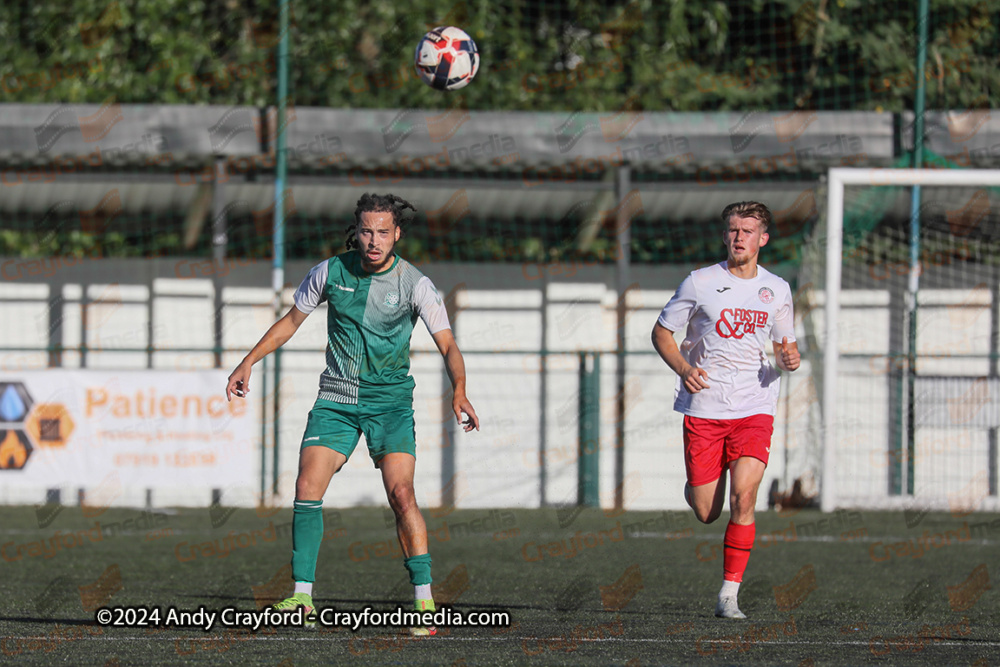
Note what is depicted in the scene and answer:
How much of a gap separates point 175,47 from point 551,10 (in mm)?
5050

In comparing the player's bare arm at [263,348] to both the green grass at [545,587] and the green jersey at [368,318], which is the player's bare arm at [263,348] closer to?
the green jersey at [368,318]

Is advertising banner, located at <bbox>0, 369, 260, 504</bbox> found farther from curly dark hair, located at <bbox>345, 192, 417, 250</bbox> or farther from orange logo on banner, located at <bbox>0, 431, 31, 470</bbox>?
curly dark hair, located at <bbox>345, 192, 417, 250</bbox>

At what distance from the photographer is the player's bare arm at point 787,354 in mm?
6773

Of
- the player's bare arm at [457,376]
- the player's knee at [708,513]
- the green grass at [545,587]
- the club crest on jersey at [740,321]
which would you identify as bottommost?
the green grass at [545,587]

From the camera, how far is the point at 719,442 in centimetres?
695

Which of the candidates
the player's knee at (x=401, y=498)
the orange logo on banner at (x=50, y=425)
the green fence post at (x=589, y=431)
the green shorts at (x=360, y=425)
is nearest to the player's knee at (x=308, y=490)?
the green shorts at (x=360, y=425)

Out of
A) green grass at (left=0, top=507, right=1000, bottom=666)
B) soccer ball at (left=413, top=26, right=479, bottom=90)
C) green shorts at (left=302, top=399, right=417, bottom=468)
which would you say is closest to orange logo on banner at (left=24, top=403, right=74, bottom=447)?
green grass at (left=0, top=507, right=1000, bottom=666)

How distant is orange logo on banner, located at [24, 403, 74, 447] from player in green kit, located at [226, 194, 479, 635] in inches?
283

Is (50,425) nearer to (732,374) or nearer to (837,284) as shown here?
(837,284)

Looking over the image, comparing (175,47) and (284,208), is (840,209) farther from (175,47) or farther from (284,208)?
(175,47)

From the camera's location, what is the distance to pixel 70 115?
14.6 metres

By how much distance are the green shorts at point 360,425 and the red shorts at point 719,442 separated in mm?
1531

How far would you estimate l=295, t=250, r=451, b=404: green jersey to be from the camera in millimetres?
6254

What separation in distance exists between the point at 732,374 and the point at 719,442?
14.0 inches
